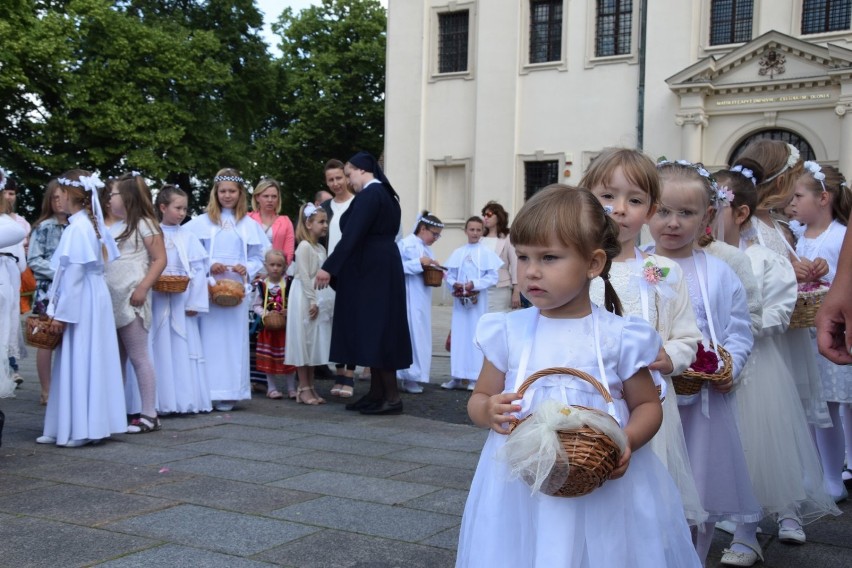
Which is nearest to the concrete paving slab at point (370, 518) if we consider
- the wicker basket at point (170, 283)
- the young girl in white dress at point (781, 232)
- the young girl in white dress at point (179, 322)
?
the young girl in white dress at point (781, 232)

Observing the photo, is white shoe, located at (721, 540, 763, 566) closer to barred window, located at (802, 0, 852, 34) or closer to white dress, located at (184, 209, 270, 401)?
white dress, located at (184, 209, 270, 401)

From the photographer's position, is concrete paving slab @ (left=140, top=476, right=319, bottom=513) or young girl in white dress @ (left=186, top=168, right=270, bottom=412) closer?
concrete paving slab @ (left=140, top=476, right=319, bottom=513)

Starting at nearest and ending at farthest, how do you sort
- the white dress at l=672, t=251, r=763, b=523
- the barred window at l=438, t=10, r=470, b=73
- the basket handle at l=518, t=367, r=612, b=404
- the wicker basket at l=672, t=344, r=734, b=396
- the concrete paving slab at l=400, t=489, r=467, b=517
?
1. the basket handle at l=518, t=367, r=612, b=404
2. the wicker basket at l=672, t=344, r=734, b=396
3. the white dress at l=672, t=251, r=763, b=523
4. the concrete paving slab at l=400, t=489, r=467, b=517
5. the barred window at l=438, t=10, r=470, b=73

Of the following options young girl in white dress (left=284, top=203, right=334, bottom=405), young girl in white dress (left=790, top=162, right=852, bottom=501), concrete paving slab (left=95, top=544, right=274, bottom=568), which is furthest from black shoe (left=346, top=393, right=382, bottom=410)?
concrete paving slab (left=95, top=544, right=274, bottom=568)

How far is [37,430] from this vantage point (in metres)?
7.66

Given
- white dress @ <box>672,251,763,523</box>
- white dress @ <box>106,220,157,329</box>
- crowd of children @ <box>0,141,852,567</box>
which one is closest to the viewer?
crowd of children @ <box>0,141,852,567</box>

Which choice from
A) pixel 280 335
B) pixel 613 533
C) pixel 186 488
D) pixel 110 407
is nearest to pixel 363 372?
pixel 280 335

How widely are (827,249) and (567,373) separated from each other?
4359mm

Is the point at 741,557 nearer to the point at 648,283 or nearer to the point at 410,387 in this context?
the point at 648,283

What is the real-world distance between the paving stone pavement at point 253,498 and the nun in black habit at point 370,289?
0.61 meters

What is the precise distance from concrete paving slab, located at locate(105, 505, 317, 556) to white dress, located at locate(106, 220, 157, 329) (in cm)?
275

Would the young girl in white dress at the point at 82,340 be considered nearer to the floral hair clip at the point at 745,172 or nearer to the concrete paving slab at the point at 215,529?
the concrete paving slab at the point at 215,529

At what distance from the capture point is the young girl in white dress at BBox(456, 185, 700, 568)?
110 inches

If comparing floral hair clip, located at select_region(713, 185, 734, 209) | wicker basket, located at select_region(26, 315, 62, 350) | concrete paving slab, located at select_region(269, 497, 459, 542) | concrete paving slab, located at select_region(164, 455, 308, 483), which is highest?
floral hair clip, located at select_region(713, 185, 734, 209)
